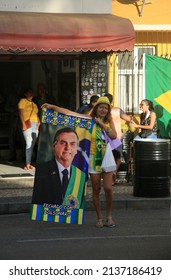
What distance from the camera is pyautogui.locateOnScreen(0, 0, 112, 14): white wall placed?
18.5m

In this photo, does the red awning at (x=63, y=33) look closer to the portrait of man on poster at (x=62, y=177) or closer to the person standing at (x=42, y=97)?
the person standing at (x=42, y=97)

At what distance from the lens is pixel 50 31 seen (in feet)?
56.8

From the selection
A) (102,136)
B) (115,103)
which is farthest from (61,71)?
(102,136)

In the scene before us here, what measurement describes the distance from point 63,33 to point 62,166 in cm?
569

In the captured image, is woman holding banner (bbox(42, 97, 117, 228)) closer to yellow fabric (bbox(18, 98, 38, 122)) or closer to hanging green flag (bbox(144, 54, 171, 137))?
yellow fabric (bbox(18, 98, 38, 122))

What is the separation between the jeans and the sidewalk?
3.21 feet

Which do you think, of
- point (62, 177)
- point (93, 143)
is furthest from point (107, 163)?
point (62, 177)

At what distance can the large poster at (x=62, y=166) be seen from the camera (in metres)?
12.2

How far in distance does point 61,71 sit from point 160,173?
21.6 ft

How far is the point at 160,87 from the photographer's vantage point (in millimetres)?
19391

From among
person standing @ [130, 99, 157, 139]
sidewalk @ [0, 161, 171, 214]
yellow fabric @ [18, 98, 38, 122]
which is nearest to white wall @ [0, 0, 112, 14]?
yellow fabric @ [18, 98, 38, 122]

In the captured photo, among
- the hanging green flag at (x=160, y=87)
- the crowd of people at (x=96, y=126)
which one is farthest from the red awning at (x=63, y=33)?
the hanging green flag at (x=160, y=87)

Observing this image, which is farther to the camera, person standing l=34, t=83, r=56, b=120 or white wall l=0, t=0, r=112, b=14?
person standing l=34, t=83, r=56, b=120

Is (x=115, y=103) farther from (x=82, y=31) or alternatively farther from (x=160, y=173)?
(x=160, y=173)
